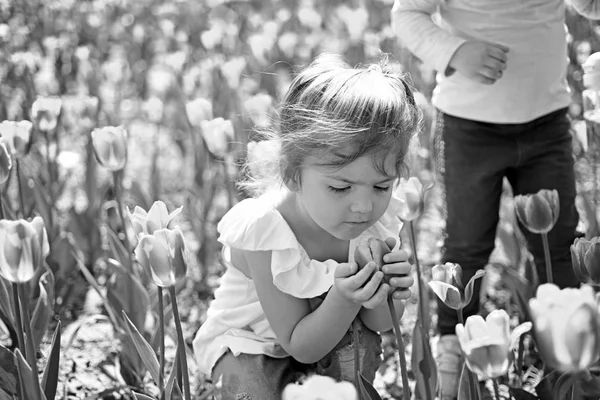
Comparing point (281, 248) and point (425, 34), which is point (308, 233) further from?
point (425, 34)

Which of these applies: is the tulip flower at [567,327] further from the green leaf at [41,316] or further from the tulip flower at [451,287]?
the green leaf at [41,316]

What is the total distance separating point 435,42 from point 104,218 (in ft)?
4.51

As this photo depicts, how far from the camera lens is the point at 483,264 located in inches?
83.9

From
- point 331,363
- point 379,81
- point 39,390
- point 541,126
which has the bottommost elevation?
point 331,363

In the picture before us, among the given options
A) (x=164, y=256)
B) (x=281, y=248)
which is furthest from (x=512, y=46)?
(x=164, y=256)

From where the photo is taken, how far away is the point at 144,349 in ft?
5.27

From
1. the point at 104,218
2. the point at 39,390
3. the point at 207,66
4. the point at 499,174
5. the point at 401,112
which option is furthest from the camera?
the point at 207,66

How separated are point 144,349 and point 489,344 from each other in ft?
2.23

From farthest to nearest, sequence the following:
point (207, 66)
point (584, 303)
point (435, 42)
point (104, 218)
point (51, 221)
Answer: point (207, 66) < point (104, 218) < point (51, 221) < point (435, 42) < point (584, 303)

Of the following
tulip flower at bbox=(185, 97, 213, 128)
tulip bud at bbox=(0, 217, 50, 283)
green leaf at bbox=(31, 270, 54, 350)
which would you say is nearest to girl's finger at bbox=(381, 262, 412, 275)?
tulip bud at bbox=(0, 217, 50, 283)

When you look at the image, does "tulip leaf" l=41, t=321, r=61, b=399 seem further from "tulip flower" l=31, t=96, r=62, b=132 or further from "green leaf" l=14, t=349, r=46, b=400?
"tulip flower" l=31, t=96, r=62, b=132

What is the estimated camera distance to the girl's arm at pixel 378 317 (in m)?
1.71

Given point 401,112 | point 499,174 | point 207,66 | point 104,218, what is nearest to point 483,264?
point 499,174

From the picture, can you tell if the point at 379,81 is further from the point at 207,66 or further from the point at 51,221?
the point at 207,66
